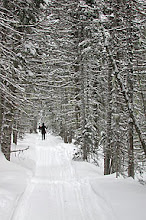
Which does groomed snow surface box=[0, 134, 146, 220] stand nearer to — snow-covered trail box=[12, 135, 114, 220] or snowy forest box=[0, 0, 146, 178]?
snow-covered trail box=[12, 135, 114, 220]

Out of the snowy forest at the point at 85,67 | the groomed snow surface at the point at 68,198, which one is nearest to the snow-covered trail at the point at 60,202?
the groomed snow surface at the point at 68,198

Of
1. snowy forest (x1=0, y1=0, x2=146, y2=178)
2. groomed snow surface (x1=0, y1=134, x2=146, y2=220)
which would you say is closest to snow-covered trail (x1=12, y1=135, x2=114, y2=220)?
groomed snow surface (x1=0, y1=134, x2=146, y2=220)

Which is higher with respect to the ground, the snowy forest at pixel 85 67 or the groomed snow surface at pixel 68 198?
the snowy forest at pixel 85 67

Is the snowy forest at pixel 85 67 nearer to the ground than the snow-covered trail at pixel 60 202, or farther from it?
farther from it

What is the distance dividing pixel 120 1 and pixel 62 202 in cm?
675

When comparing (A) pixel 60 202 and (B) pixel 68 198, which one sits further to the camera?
(B) pixel 68 198

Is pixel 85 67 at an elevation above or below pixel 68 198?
above

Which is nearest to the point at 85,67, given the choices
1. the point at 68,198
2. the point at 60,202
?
the point at 68,198

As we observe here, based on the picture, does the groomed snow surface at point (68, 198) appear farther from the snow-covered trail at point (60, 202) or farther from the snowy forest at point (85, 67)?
Answer: the snowy forest at point (85, 67)

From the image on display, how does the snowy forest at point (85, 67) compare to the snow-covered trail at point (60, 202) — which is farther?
the snowy forest at point (85, 67)

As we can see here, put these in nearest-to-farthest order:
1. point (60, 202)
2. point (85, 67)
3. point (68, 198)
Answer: point (60, 202) → point (68, 198) → point (85, 67)

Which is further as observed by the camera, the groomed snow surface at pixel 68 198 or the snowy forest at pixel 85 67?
the snowy forest at pixel 85 67

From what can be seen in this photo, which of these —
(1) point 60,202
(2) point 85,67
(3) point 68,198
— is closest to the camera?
(1) point 60,202

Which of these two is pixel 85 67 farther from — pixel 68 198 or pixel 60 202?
pixel 60 202
